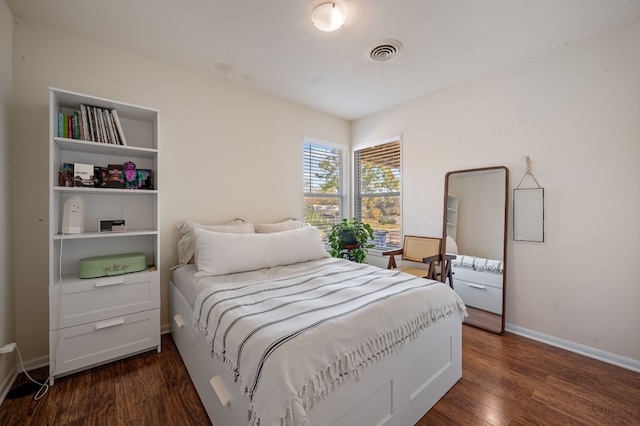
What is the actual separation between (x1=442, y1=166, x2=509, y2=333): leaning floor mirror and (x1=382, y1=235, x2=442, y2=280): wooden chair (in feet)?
0.43

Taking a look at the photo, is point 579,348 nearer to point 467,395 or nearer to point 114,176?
point 467,395

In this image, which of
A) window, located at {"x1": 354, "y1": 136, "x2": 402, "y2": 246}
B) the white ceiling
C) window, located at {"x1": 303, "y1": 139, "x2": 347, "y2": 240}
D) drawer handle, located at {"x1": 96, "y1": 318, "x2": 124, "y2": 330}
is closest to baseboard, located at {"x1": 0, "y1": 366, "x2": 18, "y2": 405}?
drawer handle, located at {"x1": 96, "y1": 318, "x2": 124, "y2": 330}

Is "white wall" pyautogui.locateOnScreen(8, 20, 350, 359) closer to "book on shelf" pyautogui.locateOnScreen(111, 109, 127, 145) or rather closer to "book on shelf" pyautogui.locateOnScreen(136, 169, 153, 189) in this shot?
"book on shelf" pyautogui.locateOnScreen(136, 169, 153, 189)

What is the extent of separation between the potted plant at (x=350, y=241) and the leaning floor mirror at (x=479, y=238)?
940 mm

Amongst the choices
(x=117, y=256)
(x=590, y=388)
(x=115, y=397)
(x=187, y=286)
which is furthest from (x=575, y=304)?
(x=117, y=256)

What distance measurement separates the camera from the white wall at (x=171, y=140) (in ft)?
6.31

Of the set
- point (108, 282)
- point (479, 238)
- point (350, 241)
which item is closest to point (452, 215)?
point (479, 238)

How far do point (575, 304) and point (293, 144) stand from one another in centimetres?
319

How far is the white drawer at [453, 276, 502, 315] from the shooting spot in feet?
8.46

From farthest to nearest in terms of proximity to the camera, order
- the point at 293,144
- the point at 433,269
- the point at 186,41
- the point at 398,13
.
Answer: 1. the point at 293,144
2. the point at 433,269
3. the point at 186,41
4. the point at 398,13

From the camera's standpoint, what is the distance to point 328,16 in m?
1.80

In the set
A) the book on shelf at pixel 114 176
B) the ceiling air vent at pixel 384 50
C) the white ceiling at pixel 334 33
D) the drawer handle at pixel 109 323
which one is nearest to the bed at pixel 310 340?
the drawer handle at pixel 109 323

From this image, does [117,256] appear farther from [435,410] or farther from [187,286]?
[435,410]

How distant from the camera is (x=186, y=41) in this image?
7.06ft
